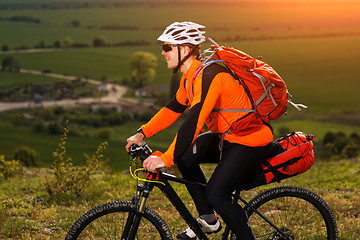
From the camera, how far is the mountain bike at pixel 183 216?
3.91 m

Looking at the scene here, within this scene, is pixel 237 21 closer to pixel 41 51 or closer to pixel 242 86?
pixel 41 51

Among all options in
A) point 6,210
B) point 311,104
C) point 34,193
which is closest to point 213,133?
point 6,210

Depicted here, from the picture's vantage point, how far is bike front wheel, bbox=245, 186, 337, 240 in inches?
181

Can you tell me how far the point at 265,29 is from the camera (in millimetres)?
178375

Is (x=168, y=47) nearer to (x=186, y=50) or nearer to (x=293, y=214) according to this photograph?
(x=186, y=50)

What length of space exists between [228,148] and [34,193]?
5.83 meters

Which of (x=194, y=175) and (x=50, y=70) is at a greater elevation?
(x=194, y=175)

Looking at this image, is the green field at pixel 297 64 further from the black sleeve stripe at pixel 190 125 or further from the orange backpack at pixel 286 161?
the black sleeve stripe at pixel 190 125

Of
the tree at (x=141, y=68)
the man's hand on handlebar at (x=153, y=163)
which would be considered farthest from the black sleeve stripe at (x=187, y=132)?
the tree at (x=141, y=68)

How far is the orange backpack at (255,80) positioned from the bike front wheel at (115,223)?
1.25 m

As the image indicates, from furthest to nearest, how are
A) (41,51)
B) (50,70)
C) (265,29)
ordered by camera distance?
1. (265,29)
2. (41,51)
3. (50,70)

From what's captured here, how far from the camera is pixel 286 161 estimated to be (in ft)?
14.4

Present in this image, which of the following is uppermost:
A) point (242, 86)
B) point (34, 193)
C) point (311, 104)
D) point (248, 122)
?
point (242, 86)

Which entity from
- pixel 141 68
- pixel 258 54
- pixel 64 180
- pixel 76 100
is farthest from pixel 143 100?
pixel 64 180
